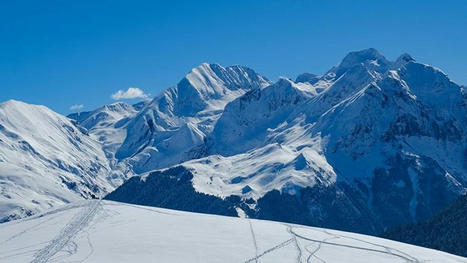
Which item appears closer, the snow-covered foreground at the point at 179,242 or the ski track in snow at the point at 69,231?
the snow-covered foreground at the point at 179,242

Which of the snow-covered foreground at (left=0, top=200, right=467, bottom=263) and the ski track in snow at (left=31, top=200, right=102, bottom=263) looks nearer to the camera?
the snow-covered foreground at (left=0, top=200, right=467, bottom=263)

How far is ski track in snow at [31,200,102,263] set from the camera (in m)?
67.7

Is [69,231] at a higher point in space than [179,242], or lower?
higher

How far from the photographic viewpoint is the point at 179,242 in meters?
71.6

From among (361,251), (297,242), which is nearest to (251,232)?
(297,242)

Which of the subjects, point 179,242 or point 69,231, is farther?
point 69,231

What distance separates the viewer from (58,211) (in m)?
98.4

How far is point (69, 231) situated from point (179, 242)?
52.3ft

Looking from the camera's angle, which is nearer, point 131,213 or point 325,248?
point 325,248

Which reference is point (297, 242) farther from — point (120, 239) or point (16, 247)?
point (16, 247)

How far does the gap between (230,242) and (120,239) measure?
11.8m

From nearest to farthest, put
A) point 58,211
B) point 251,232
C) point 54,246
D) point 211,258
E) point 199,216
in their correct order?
point 211,258 < point 54,246 < point 251,232 < point 199,216 < point 58,211

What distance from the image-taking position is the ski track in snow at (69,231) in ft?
222

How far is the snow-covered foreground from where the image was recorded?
66812mm
